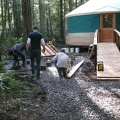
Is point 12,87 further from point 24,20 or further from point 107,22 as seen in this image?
point 107,22

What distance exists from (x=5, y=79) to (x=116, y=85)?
98.3 inches

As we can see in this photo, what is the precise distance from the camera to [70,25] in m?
18.2

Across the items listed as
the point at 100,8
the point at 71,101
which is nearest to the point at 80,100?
the point at 71,101

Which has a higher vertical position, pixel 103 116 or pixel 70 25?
pixel 70 25

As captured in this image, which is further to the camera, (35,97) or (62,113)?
(35,97)

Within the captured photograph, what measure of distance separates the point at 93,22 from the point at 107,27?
0.78m

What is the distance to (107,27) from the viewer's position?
16.6 m

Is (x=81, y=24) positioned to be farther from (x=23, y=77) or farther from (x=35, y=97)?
(x=35, y=97)

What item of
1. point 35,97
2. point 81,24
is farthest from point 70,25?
point 35,97

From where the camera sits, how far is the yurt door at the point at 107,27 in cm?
1623

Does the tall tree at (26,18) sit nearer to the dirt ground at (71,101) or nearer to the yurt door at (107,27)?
the dirt ground at (71,101)

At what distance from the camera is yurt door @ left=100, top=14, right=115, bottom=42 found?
53.3 ft

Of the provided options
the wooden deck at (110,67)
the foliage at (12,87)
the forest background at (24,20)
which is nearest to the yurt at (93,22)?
the forest background at (24,20)

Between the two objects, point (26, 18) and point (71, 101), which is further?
point (26, 18)
